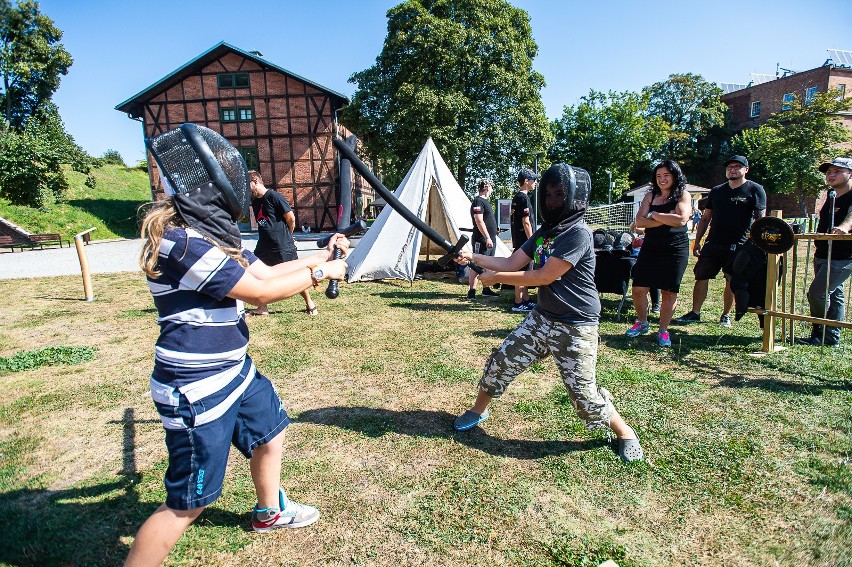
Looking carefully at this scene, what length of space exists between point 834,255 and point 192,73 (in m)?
30.7

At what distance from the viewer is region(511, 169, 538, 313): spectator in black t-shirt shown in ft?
21.0

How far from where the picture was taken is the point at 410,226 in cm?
966

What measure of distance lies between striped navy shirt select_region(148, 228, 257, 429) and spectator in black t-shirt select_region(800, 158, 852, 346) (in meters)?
5.30

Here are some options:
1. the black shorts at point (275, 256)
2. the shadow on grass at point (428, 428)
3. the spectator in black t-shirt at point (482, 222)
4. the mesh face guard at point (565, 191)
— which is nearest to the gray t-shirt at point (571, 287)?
the mesh face guard at point (565, 191)

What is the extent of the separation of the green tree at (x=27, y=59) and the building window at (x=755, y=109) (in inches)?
2233

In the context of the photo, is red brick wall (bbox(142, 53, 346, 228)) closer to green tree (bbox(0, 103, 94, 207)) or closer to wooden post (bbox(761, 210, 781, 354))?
green tree (bbox(0, 103, 94, 207))

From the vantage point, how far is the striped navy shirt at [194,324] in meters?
1.75

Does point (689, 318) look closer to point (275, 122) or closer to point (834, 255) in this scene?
point (834, 255)

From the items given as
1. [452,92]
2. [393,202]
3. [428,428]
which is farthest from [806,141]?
[393,202]

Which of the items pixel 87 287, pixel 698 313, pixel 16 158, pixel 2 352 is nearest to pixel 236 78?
pixel 16 158

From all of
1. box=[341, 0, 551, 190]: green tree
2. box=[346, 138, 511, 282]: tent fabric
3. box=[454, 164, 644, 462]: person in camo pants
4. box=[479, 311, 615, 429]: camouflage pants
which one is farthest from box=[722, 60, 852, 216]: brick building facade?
box=[479, 311, 615, 429]: camouflage pants

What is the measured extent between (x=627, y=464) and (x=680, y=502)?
1.27 ft

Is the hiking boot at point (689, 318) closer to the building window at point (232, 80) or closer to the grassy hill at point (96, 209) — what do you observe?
the grassy hill at point (96, 209)

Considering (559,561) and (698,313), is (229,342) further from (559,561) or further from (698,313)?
(698,313)
